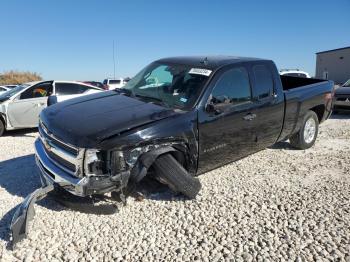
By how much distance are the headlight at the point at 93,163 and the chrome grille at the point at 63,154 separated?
58 millimetres

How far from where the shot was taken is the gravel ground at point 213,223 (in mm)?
3445

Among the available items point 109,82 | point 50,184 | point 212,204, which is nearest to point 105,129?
point 50,184

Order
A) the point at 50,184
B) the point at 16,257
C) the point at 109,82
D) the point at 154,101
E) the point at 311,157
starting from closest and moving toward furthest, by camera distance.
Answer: the point at 16,257 < the point at 50,184 < the point at 154,101 < the point at 311,157 < the point at 109,82

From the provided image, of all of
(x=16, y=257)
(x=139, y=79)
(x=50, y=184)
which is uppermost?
(x=139, y=79)

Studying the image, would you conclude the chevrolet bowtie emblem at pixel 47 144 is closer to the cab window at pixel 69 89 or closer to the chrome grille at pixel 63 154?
the chrome grille at pixel 63 154

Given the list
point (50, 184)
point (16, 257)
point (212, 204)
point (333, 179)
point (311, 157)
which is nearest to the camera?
point (16, 257)

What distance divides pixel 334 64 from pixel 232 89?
148ft

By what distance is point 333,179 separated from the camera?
5.49m

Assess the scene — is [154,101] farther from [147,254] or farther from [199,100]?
[147,254]

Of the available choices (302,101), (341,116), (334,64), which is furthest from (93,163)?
(334,64)

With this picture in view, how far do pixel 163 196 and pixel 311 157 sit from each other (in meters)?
3.45

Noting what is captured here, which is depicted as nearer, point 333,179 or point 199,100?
point 199,100

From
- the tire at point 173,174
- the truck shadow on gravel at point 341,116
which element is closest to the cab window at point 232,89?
the tire at point 173,174

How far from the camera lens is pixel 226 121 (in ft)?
16.0
